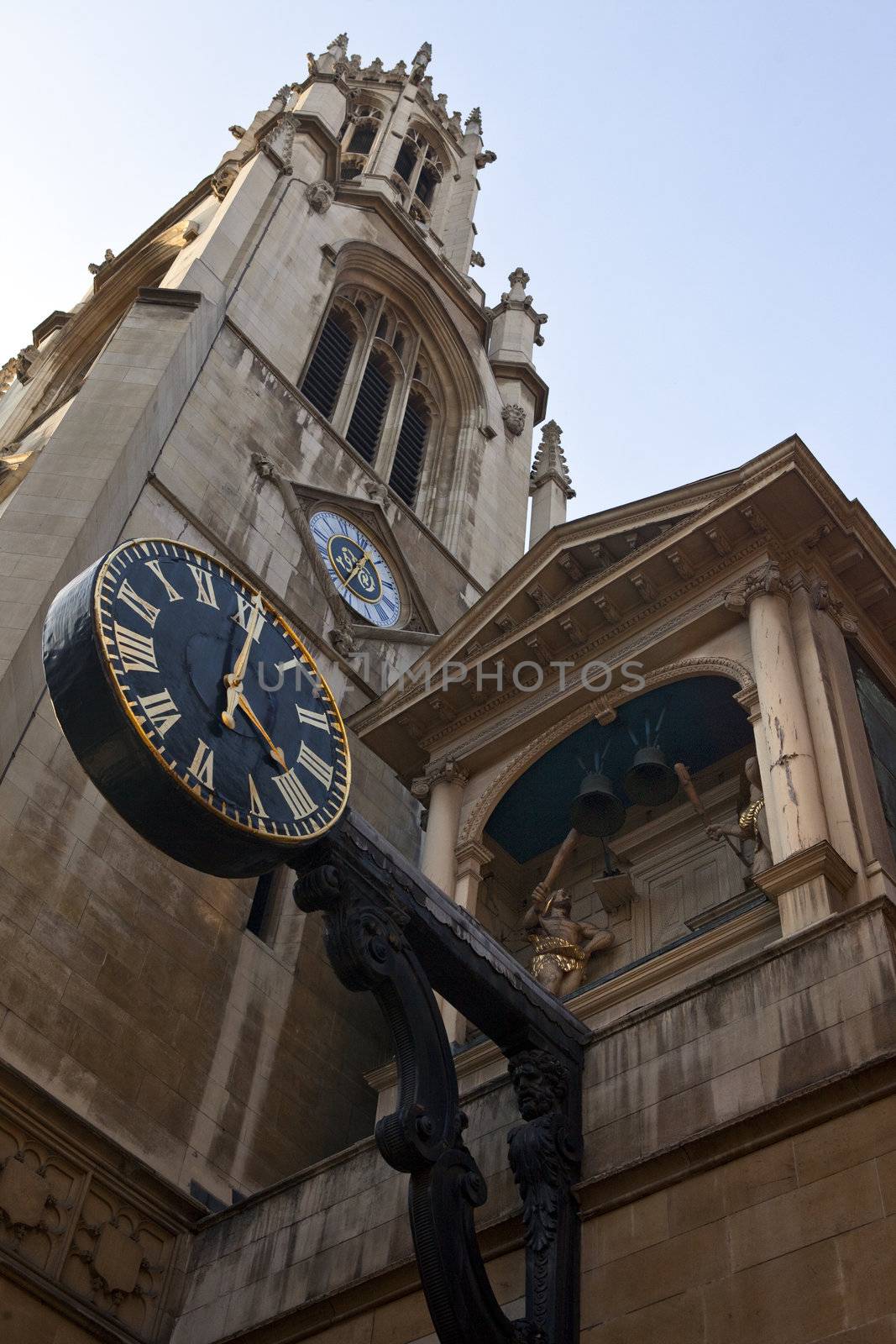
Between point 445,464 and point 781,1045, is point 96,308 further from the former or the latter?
point 781,1045

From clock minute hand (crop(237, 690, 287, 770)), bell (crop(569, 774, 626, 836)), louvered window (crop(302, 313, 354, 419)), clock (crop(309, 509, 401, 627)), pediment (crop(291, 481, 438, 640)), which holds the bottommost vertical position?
clock minute hand (crop(237, 690, 287, 770))

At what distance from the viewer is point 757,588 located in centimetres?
1570

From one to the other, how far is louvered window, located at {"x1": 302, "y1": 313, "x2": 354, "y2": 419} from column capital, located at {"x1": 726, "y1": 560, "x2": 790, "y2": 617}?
1551 centimetres

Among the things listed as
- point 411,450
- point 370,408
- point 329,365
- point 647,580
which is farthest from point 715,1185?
point 411,450

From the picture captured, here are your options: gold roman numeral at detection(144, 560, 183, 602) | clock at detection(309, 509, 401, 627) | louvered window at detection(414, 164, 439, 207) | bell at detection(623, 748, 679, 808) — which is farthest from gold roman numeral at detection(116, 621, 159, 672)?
louvered window at detection(414, 164, 439, 207)

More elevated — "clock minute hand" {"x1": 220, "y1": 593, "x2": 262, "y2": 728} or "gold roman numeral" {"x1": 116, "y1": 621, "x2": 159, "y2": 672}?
"clock minute hand" {"x1": 220, "y1": 593, "x2": 262, "y2": 728}

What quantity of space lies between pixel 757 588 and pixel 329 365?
1850 cm

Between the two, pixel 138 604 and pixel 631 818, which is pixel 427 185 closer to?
pixel 631 818

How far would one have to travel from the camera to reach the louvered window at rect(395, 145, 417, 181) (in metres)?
47.1

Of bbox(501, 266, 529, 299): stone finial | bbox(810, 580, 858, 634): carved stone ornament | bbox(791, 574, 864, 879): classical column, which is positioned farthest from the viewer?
bbox(501, 266, 529, 299): stone finial

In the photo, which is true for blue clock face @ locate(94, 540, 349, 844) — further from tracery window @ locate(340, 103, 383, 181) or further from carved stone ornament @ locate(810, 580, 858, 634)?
tracery window @ locate(340, 103, 383, 181)

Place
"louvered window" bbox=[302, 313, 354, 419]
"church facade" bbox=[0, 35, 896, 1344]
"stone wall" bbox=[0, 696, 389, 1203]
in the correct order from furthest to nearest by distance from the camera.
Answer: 1. "louvered window" bbox=[302, 313, 354, 419]
2. "stone wall" bbox=[0, 696, 389, 1203]
3. "church facade" bbox=[0, 35, 896, 1344]

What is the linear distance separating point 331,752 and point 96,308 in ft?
98.0

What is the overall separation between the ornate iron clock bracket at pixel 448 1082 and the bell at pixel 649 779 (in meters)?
4.56
